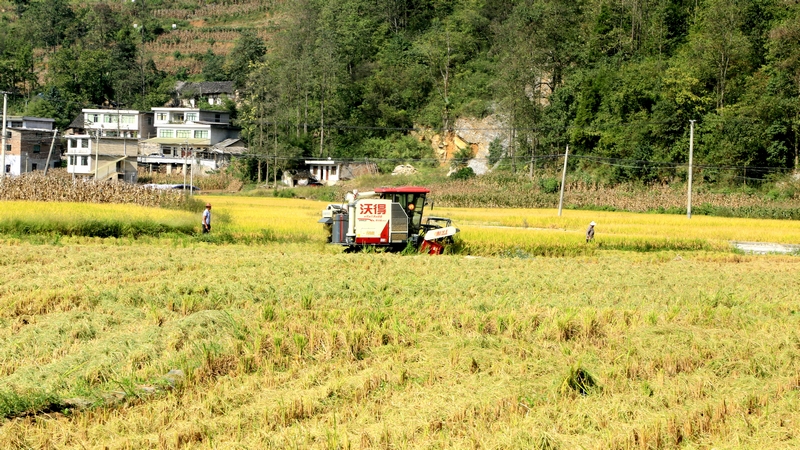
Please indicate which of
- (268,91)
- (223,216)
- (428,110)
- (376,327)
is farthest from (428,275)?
(268,91)

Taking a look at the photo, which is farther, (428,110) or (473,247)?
(428,110)

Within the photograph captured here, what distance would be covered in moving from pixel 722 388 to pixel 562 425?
2.03 m

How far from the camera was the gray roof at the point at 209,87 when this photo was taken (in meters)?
82.8

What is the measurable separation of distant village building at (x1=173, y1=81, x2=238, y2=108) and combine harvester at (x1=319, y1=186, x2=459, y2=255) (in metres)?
63.2

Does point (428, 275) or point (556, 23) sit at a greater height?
point (556, 23)

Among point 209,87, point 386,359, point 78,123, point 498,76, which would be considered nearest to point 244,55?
point 209,87

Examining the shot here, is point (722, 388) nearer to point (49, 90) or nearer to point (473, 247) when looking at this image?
point (473, 247)

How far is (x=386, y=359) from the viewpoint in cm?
904

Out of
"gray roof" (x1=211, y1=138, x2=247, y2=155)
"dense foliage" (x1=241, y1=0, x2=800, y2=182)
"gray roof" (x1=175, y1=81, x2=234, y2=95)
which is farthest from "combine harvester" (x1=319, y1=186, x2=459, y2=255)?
"gray roof" (x1=175, y1=81, x2=234, y2=95)

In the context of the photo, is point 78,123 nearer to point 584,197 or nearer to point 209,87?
point 209,87

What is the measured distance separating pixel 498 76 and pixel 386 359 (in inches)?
2038

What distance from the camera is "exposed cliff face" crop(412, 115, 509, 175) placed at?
58188 mm

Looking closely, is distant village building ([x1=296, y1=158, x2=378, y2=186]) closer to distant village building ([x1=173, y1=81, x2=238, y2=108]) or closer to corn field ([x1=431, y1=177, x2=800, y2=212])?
corn field ([x1=431, y1=177, x2=800, y2=212])

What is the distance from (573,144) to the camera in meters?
52.0
